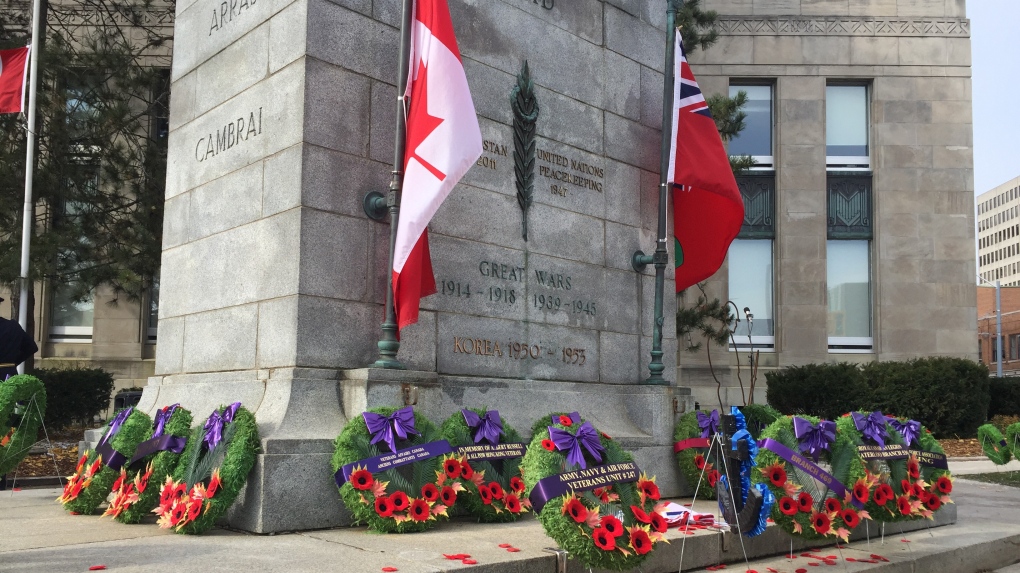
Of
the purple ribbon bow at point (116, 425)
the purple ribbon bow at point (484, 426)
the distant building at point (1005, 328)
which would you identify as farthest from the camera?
the distant building at point (1005, 328)

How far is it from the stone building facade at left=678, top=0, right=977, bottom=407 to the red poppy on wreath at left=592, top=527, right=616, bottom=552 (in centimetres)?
2444

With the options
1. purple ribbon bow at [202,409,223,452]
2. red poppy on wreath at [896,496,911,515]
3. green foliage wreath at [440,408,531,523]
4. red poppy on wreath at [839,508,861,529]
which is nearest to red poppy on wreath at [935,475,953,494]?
red poppy on wreath at [896,496,911,515]

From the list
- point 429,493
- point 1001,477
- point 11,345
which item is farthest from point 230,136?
point 1001,477

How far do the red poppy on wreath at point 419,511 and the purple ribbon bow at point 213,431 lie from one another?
154cm

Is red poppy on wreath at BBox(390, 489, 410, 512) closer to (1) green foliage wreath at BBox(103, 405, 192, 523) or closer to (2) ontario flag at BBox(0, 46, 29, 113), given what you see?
(1) green foliage wreath at BBox(103, 405, 192, 523)

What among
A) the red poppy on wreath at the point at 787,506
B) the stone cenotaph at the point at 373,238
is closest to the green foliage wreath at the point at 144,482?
the stone cenotaph at the point at 373,238

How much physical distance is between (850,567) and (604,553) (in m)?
2.55

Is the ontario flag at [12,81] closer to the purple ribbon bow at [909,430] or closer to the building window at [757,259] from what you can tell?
the purple ribbon bow at [909,430]

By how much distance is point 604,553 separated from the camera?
5805mm

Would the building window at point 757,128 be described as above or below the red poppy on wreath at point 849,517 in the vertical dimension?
above

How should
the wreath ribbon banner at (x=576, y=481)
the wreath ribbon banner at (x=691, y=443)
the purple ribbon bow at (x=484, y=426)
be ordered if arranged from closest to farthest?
the wreath ribbon banner at (x=576, y=481)
the purple ribbon bow at (x=484, y=426)
the wreath ribbon banner at (x=691, y=443)

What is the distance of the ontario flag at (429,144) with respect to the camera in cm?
794

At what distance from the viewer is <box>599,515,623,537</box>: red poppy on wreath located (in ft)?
19.0

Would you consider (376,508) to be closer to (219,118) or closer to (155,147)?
(219,118)
